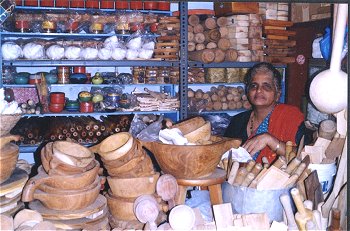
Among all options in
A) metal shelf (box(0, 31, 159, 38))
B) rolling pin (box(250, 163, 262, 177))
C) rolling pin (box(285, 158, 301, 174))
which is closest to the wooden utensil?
rolling pin (box(250, 163, 262, 177))

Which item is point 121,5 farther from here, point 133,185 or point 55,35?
point 133,185

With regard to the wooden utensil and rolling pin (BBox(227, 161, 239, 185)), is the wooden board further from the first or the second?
rolling pin (BBox(227, 161, 239, 185))

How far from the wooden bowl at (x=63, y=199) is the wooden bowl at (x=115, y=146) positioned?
11 cm

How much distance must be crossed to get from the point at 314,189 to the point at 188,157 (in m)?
0.38

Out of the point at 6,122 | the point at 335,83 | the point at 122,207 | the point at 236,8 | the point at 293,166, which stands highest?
the point at 236,8

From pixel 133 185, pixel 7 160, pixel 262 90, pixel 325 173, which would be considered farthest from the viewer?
pixel 262 90

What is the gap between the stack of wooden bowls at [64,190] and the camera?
3.50ft

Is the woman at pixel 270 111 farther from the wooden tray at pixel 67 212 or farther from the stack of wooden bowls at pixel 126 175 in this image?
the wooden tray at pixel 67 212

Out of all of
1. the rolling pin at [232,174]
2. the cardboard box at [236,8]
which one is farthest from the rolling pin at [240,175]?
the cardboard box at [236,8]

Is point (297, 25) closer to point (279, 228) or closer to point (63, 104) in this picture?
point (63, 104)

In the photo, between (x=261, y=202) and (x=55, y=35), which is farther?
(x=55, y=35)

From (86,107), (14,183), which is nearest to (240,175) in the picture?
(14,183)

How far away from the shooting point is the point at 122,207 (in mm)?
1179

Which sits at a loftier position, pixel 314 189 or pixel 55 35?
pixel 55 35
